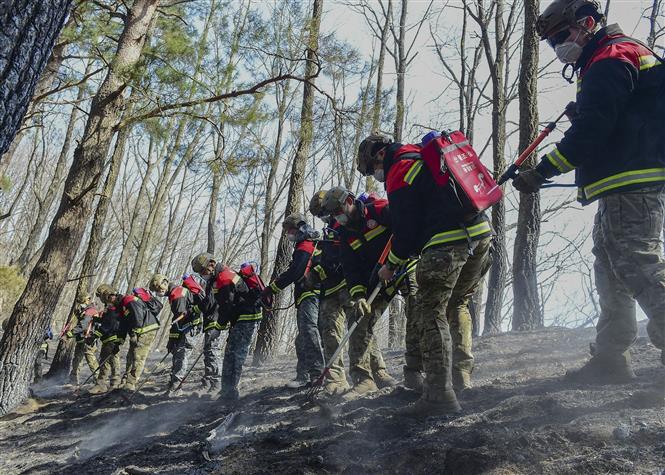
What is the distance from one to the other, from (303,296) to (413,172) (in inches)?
142

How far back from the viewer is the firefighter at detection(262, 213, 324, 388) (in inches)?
265

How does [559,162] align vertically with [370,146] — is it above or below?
below

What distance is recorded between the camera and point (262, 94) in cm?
775

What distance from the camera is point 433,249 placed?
12.4 ft

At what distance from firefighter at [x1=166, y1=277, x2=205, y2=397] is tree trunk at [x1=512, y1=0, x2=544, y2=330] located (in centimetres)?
551

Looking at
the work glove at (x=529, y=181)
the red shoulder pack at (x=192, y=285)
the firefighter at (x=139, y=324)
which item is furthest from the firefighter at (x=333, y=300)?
the firefighter at (x=139, y=324)

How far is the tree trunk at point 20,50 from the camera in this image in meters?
1.91

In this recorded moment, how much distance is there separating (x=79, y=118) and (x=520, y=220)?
1413cm

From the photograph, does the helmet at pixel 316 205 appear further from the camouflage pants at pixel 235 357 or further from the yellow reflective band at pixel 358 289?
the camouflage pants at pixel 235 357

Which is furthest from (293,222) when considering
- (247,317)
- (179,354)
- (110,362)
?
(110,362)

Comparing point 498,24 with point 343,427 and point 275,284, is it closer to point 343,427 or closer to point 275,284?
point 275,284

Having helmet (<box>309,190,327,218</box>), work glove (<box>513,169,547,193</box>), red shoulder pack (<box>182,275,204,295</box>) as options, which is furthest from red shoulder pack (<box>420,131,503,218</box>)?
red shoulder pack (<box>182,275,204,295</box>)

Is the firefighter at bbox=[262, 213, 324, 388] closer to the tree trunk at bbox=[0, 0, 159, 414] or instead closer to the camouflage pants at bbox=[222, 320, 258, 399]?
the camouflage pants at bbox=[222, 320, 258, 399]

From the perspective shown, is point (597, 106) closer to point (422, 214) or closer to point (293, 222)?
point (422, 214)
